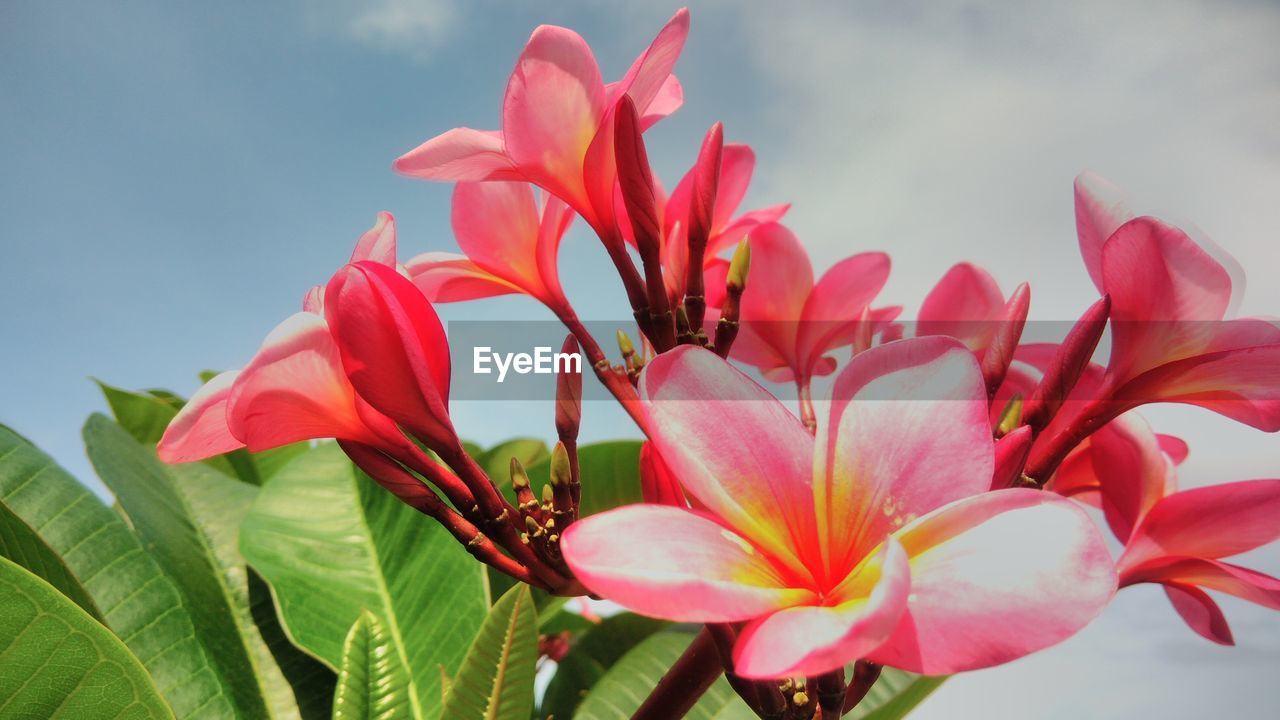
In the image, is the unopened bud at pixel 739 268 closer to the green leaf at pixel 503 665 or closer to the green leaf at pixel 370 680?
the green leaf at pixel 503 665

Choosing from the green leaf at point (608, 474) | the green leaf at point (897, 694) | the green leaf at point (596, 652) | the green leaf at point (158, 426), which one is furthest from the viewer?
the green leaf at point (158, 426)

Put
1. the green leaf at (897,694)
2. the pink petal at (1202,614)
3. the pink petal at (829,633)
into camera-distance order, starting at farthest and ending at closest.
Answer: the green leaf at (897,694)
the pink petal at (1202,614)
the pink petal at (829,633)

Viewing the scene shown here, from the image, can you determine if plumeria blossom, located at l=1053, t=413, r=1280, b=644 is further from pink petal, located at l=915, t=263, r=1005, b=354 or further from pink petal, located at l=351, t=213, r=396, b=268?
pink petal, located at l=351, t=213, r=396, b=268

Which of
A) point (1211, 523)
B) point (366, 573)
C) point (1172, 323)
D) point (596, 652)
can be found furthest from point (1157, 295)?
point (596, 652)

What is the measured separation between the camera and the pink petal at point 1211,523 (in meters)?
0.56

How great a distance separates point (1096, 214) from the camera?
54 centimetres

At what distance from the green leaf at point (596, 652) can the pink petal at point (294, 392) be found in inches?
36.5

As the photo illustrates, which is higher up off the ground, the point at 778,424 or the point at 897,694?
the point at 778,424

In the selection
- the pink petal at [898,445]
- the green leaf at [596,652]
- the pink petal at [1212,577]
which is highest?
the pink petal at [898,445]

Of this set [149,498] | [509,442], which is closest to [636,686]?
[149,498]

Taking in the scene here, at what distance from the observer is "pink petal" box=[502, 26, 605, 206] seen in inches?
20.5

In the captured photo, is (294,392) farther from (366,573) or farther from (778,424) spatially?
(366,573)

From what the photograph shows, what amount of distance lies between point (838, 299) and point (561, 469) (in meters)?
0.40

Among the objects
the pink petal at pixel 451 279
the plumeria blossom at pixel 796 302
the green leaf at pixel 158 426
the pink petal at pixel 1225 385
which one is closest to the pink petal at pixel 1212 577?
the pink petal at pixel 1225 385
